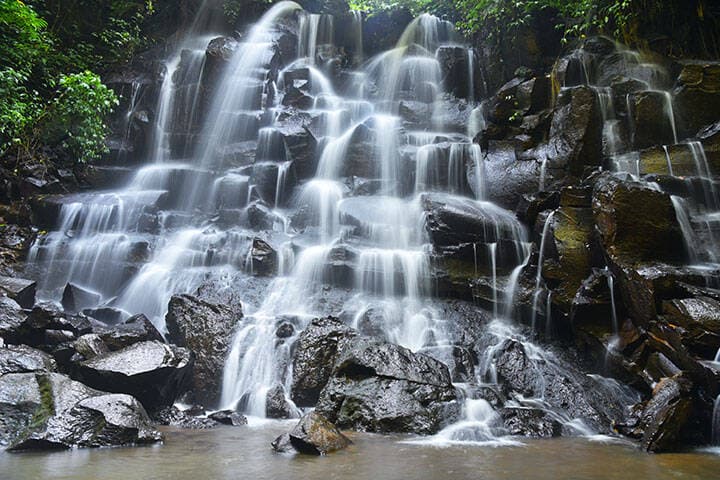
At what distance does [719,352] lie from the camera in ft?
20.5

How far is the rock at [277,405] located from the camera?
7004 millimetres

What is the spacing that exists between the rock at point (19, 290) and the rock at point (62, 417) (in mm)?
3345

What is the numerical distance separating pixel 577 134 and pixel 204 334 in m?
9.81

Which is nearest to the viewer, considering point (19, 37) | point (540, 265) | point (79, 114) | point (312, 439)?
point (312, 439)

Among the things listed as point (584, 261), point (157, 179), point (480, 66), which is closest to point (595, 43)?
point (480, 66)

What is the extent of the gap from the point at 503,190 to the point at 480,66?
7996 millimetres

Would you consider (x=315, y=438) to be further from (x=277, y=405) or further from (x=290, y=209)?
(x=290, y=209)

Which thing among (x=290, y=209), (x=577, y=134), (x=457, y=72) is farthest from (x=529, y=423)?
(x=457, y=72)

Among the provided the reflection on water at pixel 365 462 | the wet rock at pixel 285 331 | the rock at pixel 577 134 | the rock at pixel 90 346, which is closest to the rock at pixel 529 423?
the reflection on water at pixel 365 462

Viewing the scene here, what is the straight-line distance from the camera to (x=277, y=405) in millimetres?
7070

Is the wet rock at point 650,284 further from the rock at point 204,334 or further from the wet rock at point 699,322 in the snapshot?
the rock at point 204,334

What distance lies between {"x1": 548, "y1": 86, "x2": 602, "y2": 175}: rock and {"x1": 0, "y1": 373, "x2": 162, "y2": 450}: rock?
1058cm

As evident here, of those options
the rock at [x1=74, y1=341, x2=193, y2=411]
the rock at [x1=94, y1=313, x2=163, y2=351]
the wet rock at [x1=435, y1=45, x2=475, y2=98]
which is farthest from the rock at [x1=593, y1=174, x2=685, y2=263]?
the wet rock at [x1=435, y1=45, x2=475, y2=98]

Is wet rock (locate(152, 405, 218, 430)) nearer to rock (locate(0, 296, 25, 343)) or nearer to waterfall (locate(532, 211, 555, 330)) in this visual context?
rock (locate(0, 296, 25, 343))
